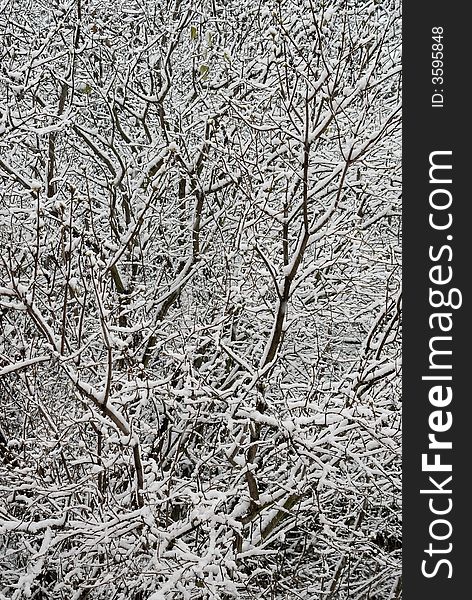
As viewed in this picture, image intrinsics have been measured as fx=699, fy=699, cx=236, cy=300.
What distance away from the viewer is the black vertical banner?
11.6 feet

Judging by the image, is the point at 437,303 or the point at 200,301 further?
the point at 200,301

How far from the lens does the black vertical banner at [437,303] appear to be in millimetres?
3541

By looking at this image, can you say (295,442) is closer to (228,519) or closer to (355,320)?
(228,519)

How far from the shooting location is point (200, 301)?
5.82 m

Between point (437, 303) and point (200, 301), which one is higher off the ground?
point (200, 301)

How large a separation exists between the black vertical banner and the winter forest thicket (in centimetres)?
45

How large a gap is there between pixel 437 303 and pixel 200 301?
253 centimetres

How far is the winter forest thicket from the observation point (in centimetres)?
432

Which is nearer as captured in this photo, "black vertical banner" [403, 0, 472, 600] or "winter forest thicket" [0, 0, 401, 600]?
"black vertical banner" [403, 0, 472, 600]

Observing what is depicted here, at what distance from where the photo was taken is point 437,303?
3.68 metres

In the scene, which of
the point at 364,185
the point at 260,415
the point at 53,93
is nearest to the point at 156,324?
the point at 260,415

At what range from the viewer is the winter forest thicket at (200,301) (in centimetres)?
432

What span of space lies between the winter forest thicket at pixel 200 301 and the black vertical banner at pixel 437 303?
1.49 feet

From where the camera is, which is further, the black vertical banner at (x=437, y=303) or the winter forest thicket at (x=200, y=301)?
the winter forest thicket at (x=200, y=301)
